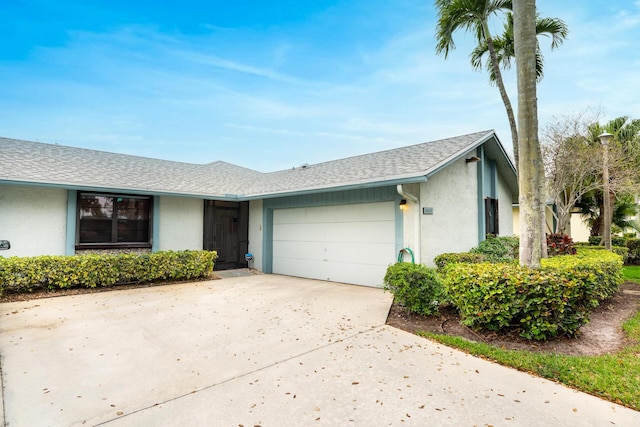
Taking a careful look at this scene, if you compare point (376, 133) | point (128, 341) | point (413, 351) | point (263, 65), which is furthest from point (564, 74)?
point (128, 341)

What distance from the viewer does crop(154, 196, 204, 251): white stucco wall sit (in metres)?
10.1

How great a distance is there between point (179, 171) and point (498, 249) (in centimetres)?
1100

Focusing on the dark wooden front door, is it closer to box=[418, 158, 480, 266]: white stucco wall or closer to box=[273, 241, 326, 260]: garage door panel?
box=[273, 241, 326, 260]: garage door panel

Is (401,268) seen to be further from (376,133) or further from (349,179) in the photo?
(376,133)

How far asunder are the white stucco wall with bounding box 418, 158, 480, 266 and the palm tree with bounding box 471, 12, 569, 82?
305 cm

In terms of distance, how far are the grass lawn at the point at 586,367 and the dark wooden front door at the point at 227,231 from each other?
8.69 metres

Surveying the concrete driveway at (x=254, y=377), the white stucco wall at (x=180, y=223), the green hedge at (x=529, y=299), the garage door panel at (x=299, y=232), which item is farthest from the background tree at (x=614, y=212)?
the white stucco wall at (x=180, y=223)

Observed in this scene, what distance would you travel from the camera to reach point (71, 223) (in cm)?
851

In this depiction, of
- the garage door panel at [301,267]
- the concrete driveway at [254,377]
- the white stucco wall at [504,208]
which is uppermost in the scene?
the white stucco wall at [504,208]

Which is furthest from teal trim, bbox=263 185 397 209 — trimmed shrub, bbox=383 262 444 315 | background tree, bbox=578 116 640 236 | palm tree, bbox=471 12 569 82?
background tree, bbox=578 116 640 236

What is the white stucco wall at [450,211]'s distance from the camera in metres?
7.88

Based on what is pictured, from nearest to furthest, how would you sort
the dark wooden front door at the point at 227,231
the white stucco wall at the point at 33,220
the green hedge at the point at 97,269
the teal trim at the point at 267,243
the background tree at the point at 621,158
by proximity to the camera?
the green hedge at the point at 97,269 → the white stucco wall at the point at 33,220 → the dark wooden front door at the point at 227,231 → the teal trim at the point at 267,243 → the background tree at the point at 621,158

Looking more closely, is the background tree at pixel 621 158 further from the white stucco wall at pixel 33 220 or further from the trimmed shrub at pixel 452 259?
the white stucco wall at pixel 33 220

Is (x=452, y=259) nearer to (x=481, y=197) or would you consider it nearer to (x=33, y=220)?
(x=481, y=197)
